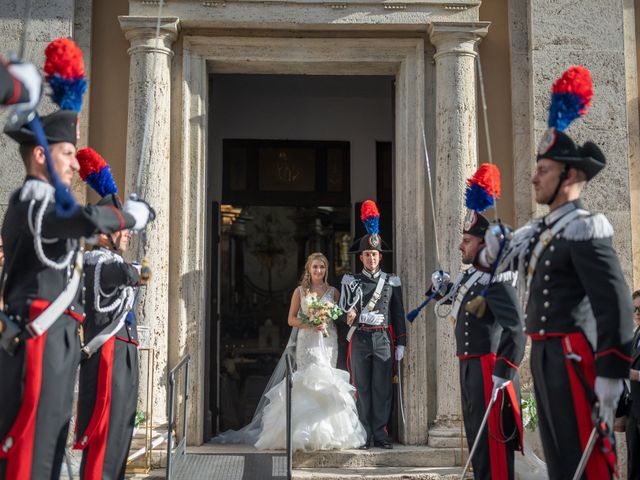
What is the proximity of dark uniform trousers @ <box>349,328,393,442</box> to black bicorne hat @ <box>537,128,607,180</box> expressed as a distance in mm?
4441

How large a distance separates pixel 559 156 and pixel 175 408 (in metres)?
5.03

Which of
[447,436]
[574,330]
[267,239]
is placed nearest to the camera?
[574,330]

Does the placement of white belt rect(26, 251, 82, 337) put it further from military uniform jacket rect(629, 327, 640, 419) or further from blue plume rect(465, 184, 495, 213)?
military uniform jacket rect(629, 327, 640, 419)

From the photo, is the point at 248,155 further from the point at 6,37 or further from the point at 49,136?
the point at 49,136

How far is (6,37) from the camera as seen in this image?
336 inches

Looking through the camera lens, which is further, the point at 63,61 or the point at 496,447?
the point at 496,447

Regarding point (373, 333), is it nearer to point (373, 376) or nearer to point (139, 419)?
point (373, 376)

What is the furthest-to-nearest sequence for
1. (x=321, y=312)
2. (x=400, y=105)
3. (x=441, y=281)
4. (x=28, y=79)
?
(x=400, y=105), (x=321, y=312), (x=441, y=281), (x=28, y=79)

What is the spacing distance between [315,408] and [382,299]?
1228 millimetres

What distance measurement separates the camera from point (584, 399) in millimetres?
4344

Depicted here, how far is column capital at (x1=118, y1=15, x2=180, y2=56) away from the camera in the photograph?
28.0ft

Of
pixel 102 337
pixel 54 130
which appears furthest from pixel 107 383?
pixel 54 130

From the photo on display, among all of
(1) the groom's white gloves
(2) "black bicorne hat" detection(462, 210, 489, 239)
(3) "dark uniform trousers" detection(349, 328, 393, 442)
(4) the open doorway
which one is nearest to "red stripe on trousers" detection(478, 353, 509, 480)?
(1) the groom's white gloves

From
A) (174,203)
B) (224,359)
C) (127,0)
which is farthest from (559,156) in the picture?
(224,359)
